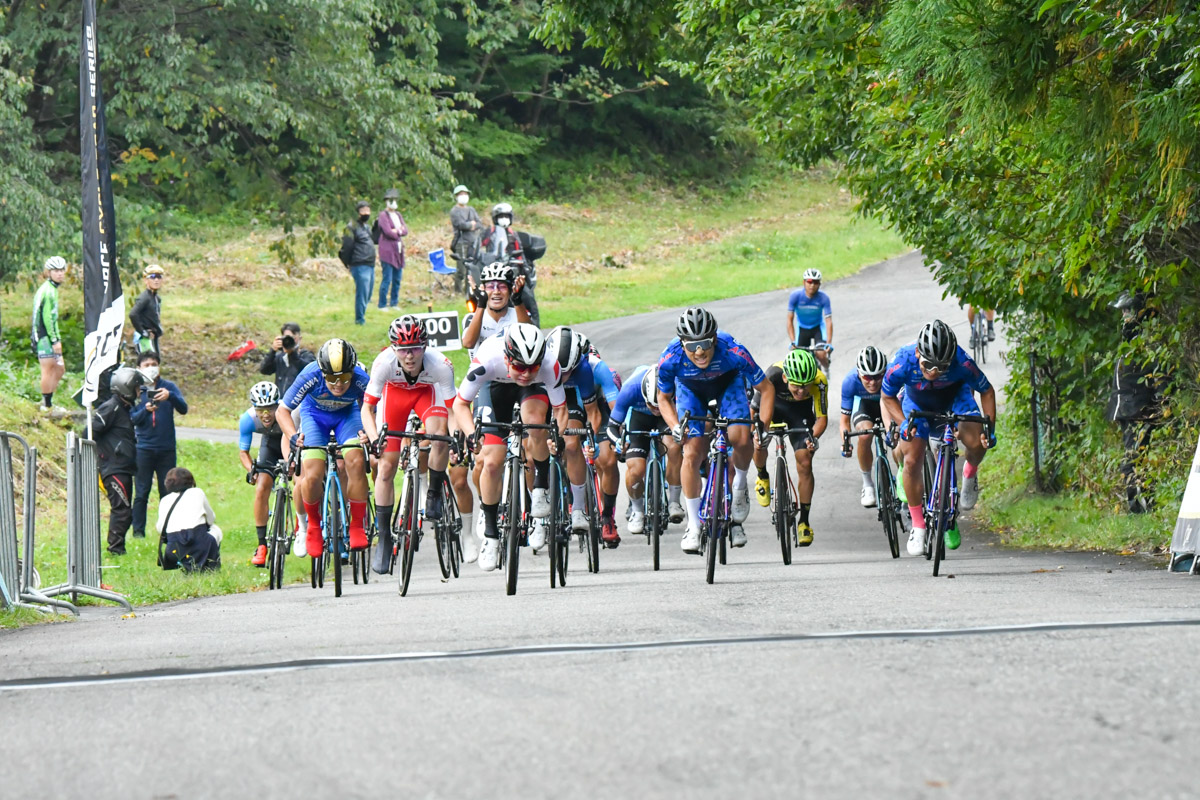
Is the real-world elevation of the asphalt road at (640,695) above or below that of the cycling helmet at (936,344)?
below

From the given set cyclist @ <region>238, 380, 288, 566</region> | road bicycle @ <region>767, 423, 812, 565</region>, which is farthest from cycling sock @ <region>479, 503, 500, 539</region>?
cyclist @ <region>238, 380, 288, 566</region>

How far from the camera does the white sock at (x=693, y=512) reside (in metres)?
12.5

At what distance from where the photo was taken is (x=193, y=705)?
7.06 meters

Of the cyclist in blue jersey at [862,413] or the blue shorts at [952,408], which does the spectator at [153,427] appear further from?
the blue shorts at [952,408]

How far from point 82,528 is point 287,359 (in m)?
6.88

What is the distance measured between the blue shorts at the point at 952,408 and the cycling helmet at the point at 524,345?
2901mm

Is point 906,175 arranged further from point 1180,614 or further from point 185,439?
point 185,439

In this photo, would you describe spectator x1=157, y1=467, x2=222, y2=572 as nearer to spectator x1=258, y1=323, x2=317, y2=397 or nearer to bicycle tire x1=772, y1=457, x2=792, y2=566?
spectator x1=258, y1=323, x2=317, y2=397

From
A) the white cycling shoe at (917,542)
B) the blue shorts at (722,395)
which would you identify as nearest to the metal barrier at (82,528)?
the blue shorts at (722,395)

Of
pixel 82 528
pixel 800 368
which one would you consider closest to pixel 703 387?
pixel 800 368

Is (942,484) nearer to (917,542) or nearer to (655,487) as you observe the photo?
(917,542)

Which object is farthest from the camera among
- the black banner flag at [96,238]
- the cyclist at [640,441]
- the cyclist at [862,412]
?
the black banner flag at [96,238]

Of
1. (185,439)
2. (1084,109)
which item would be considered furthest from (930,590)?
(185,439)

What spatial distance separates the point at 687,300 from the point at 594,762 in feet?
114
